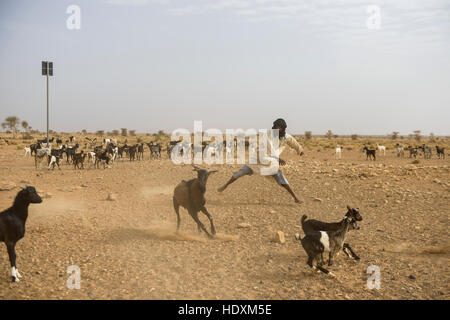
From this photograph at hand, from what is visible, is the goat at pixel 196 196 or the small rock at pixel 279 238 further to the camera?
the goat at pixel 196 196

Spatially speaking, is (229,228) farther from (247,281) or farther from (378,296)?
(378,296)

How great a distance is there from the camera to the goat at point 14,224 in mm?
5289

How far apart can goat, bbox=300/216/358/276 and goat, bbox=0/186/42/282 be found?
437cm

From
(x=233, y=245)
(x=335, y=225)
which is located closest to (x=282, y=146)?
(x=233, y=245)

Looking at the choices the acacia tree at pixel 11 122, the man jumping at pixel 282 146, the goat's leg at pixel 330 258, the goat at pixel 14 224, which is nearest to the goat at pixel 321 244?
the goat's leg at pixel 330 258

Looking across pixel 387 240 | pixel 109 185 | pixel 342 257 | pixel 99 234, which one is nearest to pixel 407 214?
pixel 387 240

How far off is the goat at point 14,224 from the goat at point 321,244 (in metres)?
4.37

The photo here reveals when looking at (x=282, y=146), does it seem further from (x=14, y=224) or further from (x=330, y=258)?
(x=14, y=224)

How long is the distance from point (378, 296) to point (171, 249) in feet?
11.8

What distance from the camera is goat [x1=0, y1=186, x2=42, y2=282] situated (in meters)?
5.29

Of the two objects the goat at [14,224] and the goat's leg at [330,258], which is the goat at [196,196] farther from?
the goat at [14,224]

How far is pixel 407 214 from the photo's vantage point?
8984 mm

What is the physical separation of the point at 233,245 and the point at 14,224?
149 inches

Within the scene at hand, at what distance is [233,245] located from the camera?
22.9 feet
